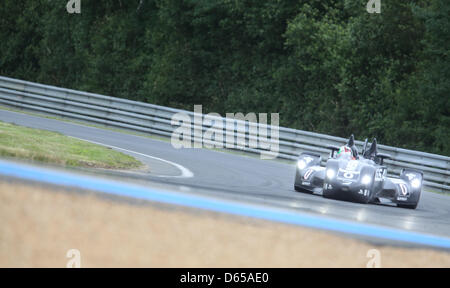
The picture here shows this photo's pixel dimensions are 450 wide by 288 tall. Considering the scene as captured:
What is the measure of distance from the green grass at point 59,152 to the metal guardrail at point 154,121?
684cm

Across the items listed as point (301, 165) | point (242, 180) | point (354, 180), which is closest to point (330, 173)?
point (354, 180)

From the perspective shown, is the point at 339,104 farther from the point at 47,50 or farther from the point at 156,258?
the point at 156,258

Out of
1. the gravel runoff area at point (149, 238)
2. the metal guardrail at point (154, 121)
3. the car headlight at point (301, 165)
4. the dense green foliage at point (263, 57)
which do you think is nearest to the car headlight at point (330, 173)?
the car headlight at point (301, 165)

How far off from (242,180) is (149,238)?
6.83 metres

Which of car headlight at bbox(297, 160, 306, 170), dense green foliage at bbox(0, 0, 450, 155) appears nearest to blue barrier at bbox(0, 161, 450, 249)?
car headlight at bbox(297, 160, 306, 170)

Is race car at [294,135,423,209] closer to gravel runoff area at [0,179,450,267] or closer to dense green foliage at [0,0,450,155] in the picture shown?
gravel runoff area at [0,179,450,267]

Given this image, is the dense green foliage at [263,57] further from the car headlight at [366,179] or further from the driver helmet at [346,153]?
the car headlight at [366,179]

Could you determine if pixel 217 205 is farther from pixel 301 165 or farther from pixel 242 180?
pixel 301 165

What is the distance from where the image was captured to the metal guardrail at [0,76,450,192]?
17.1 meters

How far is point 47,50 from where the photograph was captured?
105 ft

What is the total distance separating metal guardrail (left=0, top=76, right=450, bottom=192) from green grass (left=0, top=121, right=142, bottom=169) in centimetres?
684

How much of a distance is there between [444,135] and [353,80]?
4.55 m

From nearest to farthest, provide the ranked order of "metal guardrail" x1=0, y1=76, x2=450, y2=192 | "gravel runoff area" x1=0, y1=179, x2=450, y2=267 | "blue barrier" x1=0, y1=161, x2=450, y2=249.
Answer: "gravel runoff area" x1=0, y1=179, x2=450, y2=267, "blue barrier" x1=0, y1=161, x2=450, y2=249, "metal guardrail" x1=0, y1=76, x2=450, y2=192

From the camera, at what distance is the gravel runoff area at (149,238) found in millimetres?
4941
